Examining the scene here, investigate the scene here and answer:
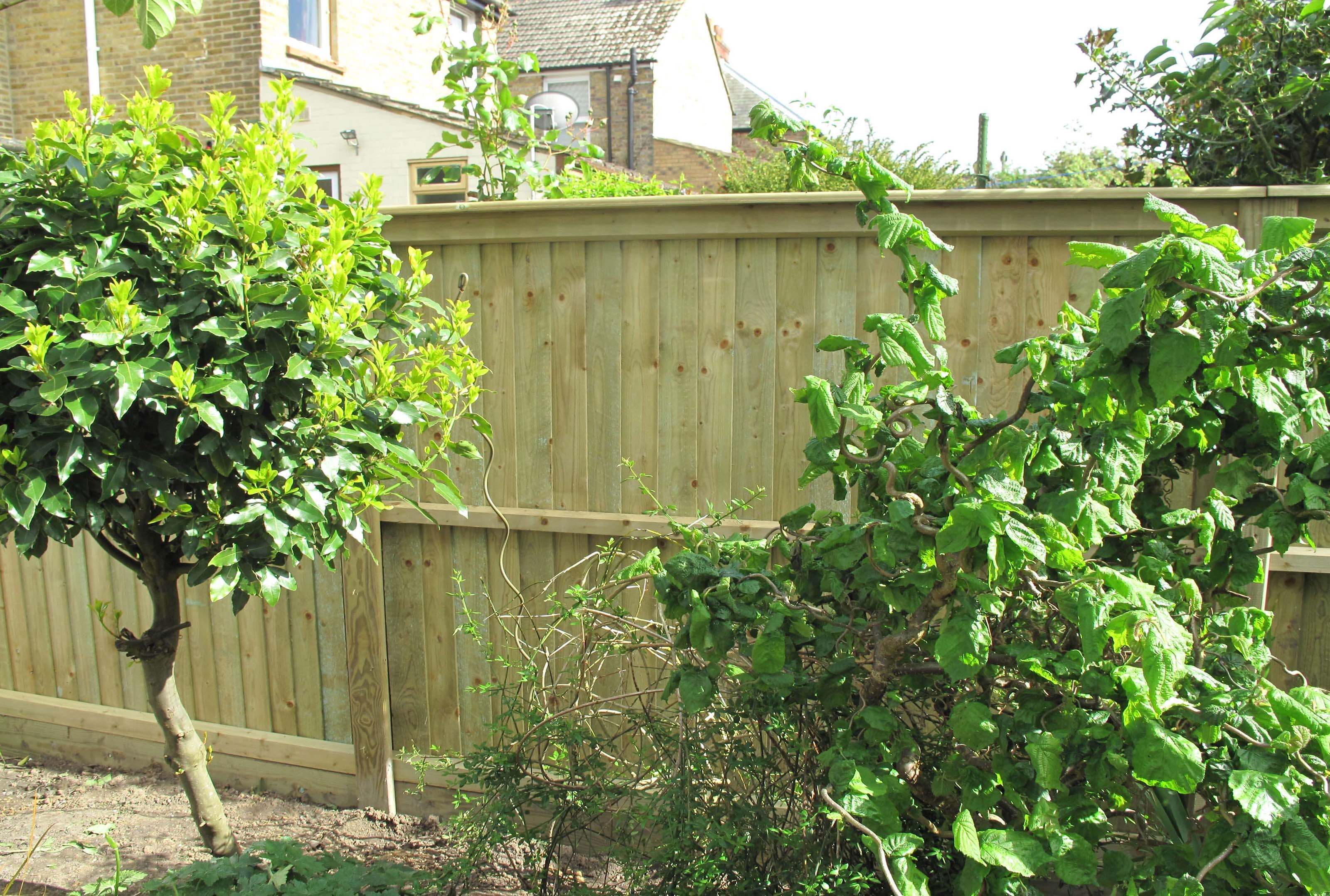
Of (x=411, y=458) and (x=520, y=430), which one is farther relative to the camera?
(x=520, y=430)

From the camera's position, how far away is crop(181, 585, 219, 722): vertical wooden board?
13.1 ft

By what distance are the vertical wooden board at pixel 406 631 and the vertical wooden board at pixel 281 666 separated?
47 cm

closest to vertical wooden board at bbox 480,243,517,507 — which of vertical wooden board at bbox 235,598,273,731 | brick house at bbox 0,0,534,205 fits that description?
vertical wooden board at bbox 235,598,273,731

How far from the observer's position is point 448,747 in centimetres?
366

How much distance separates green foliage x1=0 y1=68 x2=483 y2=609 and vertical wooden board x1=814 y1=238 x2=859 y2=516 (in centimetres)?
130

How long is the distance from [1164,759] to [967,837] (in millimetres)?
381

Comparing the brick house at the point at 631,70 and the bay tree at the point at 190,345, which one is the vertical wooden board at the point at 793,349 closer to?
the bay tree at the point at 190,345

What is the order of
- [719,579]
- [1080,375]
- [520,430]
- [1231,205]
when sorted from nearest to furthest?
[1080,375]
[719,579]
[1231,205]
[520,430]

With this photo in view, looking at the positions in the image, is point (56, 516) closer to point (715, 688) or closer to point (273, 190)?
point (273, 190)

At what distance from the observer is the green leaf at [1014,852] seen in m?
1.82

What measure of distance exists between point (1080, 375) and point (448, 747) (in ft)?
8.92

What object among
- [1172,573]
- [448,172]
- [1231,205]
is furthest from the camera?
[448,172]

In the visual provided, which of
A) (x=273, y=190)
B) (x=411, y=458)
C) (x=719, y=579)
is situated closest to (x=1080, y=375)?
(x=719, y=579)

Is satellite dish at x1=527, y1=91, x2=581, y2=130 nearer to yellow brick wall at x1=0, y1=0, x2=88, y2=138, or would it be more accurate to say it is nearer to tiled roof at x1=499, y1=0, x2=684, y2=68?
tiled roof at x1=499, y1=0, x2=684, y2=68
